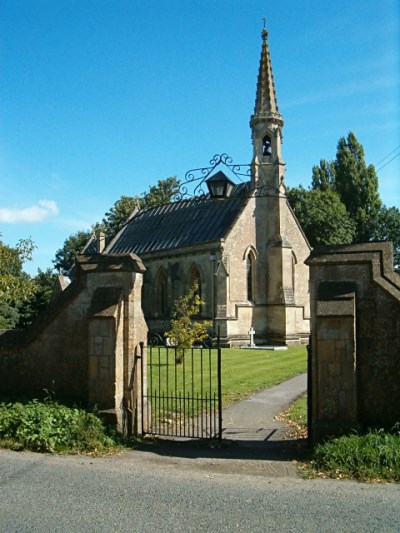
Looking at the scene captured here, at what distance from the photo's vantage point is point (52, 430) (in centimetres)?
911

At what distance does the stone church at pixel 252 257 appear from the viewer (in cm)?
3319

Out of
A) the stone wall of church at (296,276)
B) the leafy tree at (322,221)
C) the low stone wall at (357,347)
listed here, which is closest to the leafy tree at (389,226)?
the leafy tree at (322,221)

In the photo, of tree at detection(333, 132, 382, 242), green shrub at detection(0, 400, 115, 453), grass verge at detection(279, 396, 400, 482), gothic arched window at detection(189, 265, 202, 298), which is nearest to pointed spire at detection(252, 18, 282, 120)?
gothic arched window at detection(189, 265, 202, 298)

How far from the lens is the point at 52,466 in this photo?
314 inches

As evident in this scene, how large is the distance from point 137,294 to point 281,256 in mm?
24889

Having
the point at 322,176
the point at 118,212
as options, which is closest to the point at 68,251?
the point at 118,212

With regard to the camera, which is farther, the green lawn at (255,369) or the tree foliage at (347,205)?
the tree foliage at (347,205)

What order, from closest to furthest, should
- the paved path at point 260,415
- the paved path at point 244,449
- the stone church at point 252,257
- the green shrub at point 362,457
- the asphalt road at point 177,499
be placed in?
1. the asphalt road at point 177,499
2. the green shrub at point 362,457
3. the paved path at point 244,449
4. the paved path at point 260,415
5. the stone church at point 252,257

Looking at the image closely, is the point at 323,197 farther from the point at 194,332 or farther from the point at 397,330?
the point at 397,330

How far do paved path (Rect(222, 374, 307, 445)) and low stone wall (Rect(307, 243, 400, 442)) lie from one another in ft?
6.66

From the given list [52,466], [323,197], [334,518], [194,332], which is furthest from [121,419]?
[323,197]

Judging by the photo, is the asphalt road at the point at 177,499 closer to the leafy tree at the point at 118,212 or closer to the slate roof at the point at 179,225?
the slate roof at the point at 179,225

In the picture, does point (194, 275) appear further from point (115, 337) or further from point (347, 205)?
point (347, 205)

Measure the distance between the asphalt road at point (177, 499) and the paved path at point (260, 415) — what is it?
2296mm
